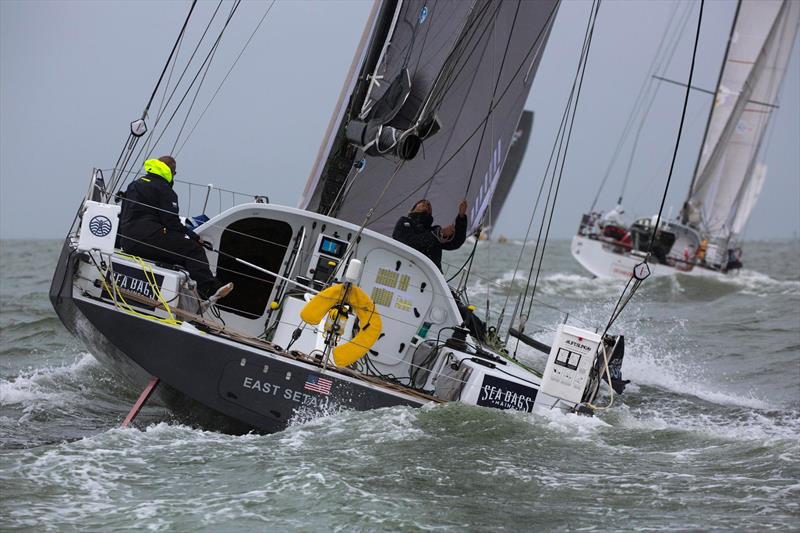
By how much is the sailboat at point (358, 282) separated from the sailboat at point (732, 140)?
69.8ft

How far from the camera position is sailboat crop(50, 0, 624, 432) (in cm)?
682

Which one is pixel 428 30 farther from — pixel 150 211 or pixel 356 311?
pixel 356 311

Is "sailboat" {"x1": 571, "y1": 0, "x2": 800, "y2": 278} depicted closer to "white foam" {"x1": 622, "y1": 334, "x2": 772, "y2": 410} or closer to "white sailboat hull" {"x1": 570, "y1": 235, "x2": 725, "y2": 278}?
"white sailboat hull" {"x1": 570, "y1": 235, "x2": 725, "y2": 278}

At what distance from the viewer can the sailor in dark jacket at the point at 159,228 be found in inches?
317

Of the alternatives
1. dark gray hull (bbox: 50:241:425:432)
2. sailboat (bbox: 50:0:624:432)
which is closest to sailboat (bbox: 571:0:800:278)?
sailboat (bbox: 50:0:624:432)

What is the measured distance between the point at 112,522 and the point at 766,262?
1796 inches

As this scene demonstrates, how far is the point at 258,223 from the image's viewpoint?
28.0 ft

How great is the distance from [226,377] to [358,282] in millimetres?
1922

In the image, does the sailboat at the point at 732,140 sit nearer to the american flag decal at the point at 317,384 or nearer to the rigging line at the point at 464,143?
the rigging line at the point at 464,143

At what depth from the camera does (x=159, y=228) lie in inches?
317

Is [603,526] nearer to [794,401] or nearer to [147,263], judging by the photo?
[147,263]

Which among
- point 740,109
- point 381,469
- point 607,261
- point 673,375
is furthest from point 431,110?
point 740,109

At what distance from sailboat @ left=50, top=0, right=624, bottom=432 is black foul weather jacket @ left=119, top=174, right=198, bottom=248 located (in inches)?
7.8

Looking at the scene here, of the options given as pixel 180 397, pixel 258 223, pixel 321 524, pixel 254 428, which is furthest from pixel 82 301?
pixel 321 524
